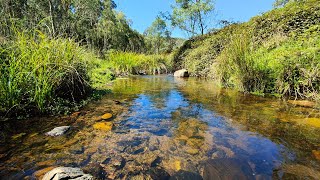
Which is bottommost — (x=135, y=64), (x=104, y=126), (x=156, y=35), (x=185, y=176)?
(x=185, y=176)

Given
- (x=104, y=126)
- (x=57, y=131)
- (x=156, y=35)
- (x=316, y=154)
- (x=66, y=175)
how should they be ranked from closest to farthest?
(x=66, y=175) → (x=316, y=154) → (x=57, y=131) → (x=104, y=126) → (x=156, y=35)

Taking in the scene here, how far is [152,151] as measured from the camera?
2.13 m

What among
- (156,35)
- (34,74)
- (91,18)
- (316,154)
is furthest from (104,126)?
(156,35)

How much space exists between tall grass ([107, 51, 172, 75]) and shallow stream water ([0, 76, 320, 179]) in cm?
785

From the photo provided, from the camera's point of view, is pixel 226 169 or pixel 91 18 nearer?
pixel 226 169

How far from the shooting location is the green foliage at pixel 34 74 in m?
2.72

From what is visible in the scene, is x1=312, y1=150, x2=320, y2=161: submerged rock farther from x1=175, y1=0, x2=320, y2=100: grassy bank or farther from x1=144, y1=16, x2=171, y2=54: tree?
x1=144, y1=16, x2=171, y2=54: tree

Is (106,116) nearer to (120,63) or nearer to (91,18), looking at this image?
(120,63)

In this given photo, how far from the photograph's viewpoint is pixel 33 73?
297 cm

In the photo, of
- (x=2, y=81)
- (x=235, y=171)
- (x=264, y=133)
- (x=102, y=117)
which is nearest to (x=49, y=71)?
(x=2, y=81)

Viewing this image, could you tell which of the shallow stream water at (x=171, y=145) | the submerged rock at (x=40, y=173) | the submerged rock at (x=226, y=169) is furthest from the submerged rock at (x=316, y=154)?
the submerged rock at (x=40, y=173)

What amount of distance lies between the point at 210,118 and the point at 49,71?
2729mm

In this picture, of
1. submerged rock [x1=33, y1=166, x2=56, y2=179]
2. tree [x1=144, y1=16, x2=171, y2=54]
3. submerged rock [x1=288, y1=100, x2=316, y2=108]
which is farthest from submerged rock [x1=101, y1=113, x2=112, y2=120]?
tree [x1=144, y1=16, x2=171, y2=54]

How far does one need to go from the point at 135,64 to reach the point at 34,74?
9.38 metres
